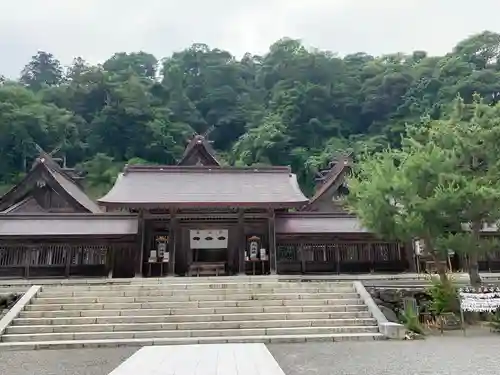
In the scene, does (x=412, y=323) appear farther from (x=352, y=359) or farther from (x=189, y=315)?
(x=189, y=315)

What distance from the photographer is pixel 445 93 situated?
141 feet

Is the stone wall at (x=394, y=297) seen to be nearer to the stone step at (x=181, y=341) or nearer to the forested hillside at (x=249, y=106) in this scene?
the stone step at (x=181, y=341)

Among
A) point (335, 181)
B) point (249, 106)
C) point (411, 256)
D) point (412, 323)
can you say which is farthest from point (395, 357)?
point (249, 106)

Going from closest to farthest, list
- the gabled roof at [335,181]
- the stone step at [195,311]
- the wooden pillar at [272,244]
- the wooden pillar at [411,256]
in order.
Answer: the stone step at [195,311] < the wooden pillar at [272,244] < the wooden pillar at [411,256] < the gabled roof at [335,181]

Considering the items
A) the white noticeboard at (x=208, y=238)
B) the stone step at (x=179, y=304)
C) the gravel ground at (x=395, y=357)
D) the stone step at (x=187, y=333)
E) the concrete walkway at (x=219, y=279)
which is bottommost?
the gravel ground at (x=395, y=357)

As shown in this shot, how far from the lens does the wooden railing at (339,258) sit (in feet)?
62.0

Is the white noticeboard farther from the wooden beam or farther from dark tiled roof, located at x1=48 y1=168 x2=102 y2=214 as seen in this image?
dark tiled roof, located at x1=48 y1=168 x2=102 y2=214

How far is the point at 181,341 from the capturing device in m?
10.6

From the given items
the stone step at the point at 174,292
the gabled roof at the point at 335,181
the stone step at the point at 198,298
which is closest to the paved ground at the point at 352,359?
the stone step at the point at 198,298

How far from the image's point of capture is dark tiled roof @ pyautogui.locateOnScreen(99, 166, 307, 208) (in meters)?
17.6

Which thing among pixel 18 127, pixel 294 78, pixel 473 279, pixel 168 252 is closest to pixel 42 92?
pixel 18 127

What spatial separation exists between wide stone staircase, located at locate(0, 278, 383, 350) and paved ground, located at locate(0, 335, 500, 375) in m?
0.99

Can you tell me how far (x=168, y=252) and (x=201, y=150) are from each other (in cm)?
1156

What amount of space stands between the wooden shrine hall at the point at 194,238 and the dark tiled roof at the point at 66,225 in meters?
0.04
